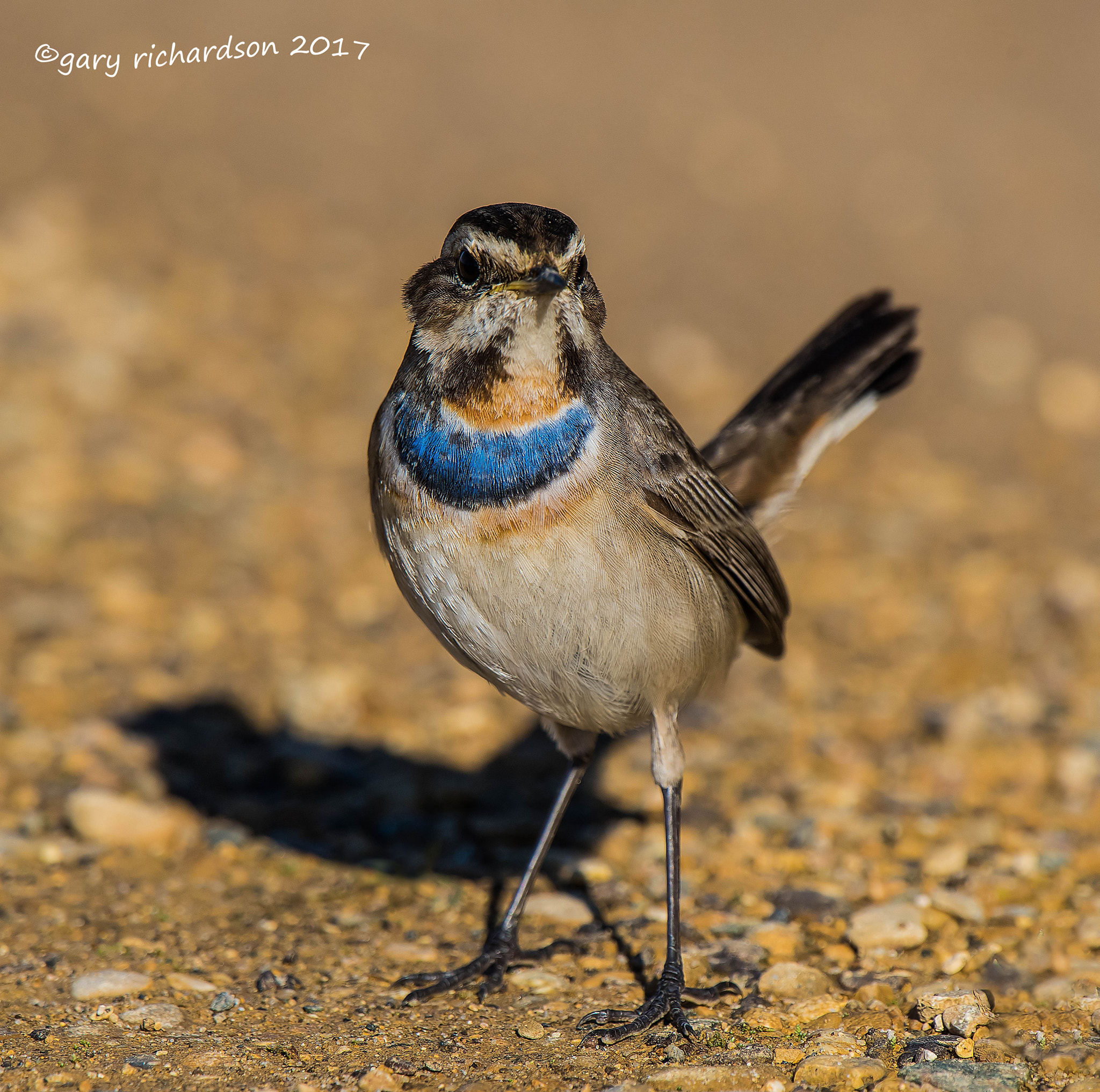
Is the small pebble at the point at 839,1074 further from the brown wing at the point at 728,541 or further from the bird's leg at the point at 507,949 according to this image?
the brown wing at the point at 728,541

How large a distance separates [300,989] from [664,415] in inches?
109

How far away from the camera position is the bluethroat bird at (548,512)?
16.0 feet

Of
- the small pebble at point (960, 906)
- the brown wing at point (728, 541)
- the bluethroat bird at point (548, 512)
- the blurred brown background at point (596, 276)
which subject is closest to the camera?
the bluethroat bird at point (548, 512)

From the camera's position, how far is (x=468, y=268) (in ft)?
16.1

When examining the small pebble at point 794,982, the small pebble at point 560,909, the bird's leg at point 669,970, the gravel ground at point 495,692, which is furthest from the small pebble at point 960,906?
the small pebble at point 560,909

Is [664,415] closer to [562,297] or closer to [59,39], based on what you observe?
[562,297]

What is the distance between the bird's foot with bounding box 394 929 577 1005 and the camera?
5418mm

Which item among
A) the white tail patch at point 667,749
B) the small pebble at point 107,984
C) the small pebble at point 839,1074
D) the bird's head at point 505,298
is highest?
the bird's head at point 505,298

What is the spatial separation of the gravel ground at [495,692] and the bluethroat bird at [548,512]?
67cm

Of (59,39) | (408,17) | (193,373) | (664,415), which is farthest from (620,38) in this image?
(664,415)

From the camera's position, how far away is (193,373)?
1131 cm

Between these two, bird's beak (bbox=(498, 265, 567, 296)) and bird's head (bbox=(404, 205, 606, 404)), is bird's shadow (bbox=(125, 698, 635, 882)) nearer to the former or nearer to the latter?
bird's head (bbox=(404, 205, 606, 404))

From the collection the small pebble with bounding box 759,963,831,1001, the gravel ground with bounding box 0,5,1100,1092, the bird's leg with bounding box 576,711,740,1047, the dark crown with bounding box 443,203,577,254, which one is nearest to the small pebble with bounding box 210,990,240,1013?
the gravel ground with bounding box 0,5,1100,1092

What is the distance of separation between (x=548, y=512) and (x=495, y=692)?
3576mm
